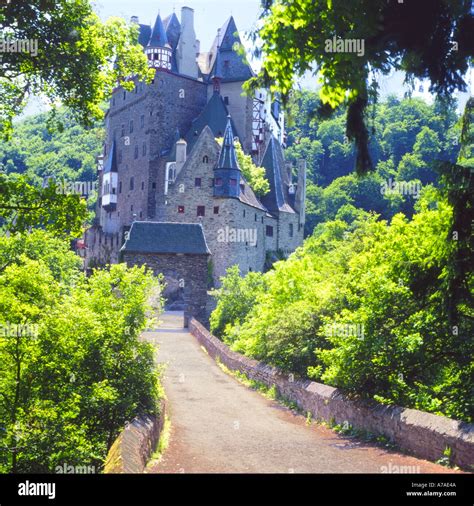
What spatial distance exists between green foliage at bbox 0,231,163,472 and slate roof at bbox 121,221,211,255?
103 ft

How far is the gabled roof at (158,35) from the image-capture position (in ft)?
246

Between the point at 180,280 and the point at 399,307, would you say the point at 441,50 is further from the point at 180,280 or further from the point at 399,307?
the point at 180,280

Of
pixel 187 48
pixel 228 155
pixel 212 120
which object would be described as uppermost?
pixel 187 48

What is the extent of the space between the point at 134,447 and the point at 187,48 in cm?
7273

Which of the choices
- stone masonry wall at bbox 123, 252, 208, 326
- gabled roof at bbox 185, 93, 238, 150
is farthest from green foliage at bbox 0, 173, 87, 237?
gabled roof at bbox 185, 93, 238, 150

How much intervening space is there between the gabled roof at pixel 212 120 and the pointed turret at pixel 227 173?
10.4m

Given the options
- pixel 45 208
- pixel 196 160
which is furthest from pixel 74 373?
pixel 196 160

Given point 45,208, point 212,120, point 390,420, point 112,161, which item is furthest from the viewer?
point 112,161

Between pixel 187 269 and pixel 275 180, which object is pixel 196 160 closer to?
pixel 275 180

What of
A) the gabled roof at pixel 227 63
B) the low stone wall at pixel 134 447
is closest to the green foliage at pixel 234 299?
the low stone wall at pixel 134 447

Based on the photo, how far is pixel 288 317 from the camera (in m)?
20.8

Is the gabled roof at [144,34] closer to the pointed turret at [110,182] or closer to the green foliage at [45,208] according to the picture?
the pointed turret at [110,182]

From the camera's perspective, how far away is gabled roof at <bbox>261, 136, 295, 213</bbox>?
6819 cm

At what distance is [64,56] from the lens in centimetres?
1376
